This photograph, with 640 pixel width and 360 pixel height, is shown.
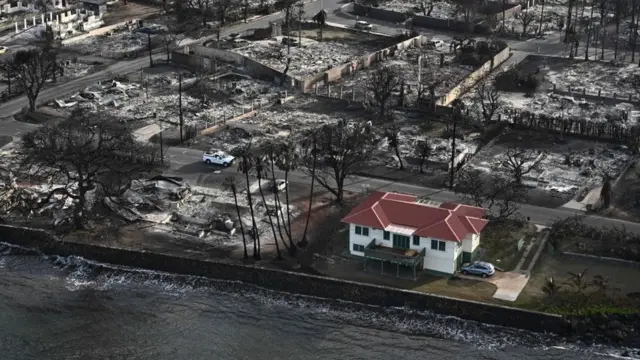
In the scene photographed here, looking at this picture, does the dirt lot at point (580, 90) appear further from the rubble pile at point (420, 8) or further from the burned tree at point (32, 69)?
the burned tree at point (32, 69)

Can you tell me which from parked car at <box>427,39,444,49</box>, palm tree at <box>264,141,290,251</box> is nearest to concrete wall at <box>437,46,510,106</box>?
parked car at <box>427,39,444,49</box>

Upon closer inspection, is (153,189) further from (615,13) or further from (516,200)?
(615,13)

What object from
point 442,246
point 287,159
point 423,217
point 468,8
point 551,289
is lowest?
point 551,289

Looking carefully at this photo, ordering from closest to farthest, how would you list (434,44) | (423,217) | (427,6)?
(423,217)
(434,44)
(427,6)

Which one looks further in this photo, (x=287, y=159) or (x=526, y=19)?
(x=526, y=19)

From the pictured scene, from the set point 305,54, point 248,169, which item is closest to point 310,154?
point 248,169

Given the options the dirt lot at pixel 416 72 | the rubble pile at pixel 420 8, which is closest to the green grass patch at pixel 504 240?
the dirt lot at pixel 416 72

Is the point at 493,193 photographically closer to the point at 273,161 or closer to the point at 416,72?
the point at 273,161
